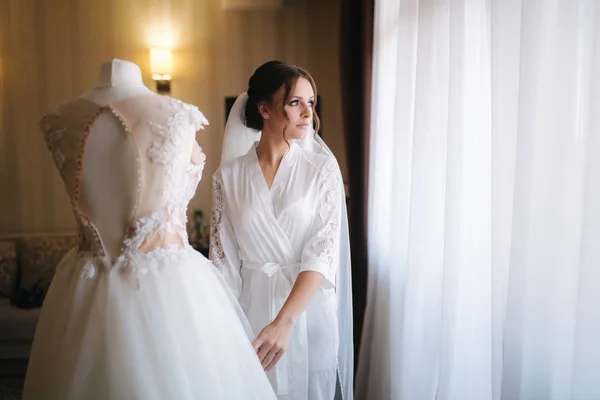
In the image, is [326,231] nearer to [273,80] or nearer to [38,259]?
[273,80]

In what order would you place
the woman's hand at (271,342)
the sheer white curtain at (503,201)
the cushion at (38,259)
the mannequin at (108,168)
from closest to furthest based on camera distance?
the sheer white curtain at (503,201) → the mannequin at (108,168) → the woman's hand at (271,342) → the cushion at (38,259)

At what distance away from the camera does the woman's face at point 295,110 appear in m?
1.33

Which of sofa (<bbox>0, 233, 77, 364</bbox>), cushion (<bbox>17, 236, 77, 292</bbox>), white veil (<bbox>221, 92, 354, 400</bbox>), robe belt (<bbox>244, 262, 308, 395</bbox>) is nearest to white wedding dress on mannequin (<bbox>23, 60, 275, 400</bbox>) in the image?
robe belt (<bbox>244, 262, 308, 395</bbox>)

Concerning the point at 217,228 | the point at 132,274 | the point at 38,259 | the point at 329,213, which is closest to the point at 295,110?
the point at 329,213

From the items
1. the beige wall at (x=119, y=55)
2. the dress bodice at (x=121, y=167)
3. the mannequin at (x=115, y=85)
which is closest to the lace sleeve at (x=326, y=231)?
the dress bodice at (x=121, y=167)

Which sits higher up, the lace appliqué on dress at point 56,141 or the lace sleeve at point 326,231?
the lace appliqué on dress at point 56,141

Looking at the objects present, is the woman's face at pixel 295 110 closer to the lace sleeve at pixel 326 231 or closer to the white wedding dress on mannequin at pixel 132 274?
the lace sleeve at pixel 326 231

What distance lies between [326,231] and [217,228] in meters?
0.33

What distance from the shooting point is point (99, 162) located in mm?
1015

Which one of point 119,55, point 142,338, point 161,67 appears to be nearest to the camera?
point 142,338

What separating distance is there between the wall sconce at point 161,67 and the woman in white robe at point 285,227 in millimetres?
2546

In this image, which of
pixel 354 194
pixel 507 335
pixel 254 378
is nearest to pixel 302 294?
pixel 254 378

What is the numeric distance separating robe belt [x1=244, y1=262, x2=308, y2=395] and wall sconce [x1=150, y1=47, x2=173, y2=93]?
9.10 ft

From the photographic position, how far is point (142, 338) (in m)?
0.95
